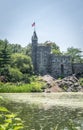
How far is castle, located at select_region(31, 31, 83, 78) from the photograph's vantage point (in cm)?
9556

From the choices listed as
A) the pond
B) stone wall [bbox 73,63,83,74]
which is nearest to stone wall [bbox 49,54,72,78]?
stone wall [bbox 73,63,83,74]

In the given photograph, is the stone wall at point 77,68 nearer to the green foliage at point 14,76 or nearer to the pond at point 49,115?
the green foliage at point 14,76

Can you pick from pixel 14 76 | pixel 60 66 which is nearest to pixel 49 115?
pixel 14 76

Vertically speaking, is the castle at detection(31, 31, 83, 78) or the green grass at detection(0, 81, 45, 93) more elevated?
the castle at detection(31, 31, 83, 78)

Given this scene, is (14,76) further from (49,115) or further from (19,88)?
(49,115)

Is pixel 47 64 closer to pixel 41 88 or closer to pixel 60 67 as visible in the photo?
pixel 60 67

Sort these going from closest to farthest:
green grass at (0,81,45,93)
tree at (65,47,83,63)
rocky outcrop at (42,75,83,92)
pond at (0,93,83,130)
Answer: pond at (0,93,83,130), green grass at (0,81,45,93), rocky outcrop at (42,75,83,92), tree at (65,47,83,63)

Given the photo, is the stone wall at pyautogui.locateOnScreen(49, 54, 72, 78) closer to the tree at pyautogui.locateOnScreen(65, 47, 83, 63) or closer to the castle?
the castle

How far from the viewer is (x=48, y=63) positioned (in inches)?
3809

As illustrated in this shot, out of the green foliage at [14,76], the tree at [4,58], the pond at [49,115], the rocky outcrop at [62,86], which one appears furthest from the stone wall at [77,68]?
the pond at [49,115]

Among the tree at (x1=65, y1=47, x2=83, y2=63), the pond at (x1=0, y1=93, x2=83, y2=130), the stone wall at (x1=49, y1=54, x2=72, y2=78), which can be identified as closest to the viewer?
the pond at (x1=0, y1=93, x2=83, y2=130)

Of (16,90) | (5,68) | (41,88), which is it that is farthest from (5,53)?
(16,90)

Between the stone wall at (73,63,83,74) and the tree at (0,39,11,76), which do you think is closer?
the tree at (0,39,11,76)

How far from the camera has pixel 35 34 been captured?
9969 centimetres
